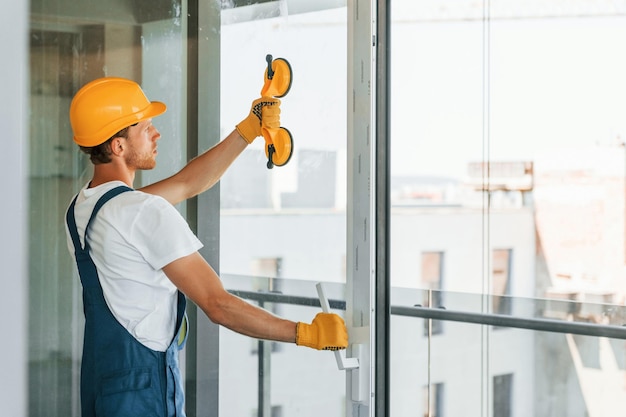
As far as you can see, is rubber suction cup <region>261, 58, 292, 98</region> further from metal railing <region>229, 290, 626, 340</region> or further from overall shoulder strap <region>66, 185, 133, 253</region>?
metal railing <region>229, 290, 626, 340</region>

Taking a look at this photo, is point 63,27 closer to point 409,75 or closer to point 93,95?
point 93,95

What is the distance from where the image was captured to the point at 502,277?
5.84 m

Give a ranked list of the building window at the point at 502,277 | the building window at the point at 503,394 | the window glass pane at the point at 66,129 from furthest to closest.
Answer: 1. the building window at the point at 502,277
2. the building window at the point at 503,394
3. the window glass pane at the point at 66,129

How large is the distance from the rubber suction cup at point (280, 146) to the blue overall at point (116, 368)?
0.41m

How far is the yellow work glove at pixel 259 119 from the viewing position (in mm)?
2035

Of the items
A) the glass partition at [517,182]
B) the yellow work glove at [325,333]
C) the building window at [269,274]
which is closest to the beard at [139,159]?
the building window at [269,274]

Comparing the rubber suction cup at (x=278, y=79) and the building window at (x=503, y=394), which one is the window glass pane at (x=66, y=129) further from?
the building window at (x=503, y=394)

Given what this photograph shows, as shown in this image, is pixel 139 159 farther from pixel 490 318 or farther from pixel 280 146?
pixel 490 318

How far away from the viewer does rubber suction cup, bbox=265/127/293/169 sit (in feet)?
6.70

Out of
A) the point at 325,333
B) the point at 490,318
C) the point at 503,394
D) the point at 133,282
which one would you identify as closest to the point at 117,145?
the point at 133,282

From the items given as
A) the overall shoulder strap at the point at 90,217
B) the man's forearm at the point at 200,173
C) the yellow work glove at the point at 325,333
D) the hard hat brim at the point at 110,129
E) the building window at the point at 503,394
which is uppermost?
the hard hat brim at the point at 110,129

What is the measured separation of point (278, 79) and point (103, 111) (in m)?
0.43

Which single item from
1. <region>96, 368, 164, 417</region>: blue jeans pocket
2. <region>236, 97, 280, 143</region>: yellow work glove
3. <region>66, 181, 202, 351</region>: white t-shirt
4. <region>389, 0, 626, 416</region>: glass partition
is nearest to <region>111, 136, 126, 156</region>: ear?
<region>66, 181, 202, 351</region>: white t-shirt

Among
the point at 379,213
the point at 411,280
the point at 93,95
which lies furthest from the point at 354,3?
the point at 411,280
